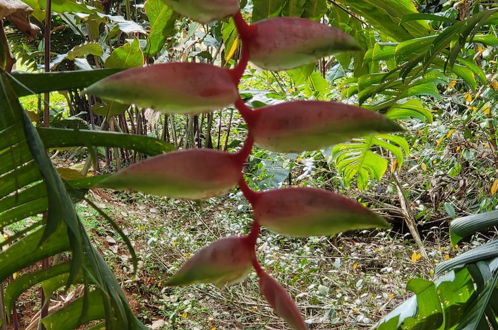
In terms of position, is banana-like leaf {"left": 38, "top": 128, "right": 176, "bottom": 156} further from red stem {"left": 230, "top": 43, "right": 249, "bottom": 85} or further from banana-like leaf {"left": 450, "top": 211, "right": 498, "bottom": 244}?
banana-like leaf {"left": 450, "top": 211, "right": 498, "bottom": 244}

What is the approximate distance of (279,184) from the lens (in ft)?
9.43

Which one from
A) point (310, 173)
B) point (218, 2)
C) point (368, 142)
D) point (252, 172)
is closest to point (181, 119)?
point (252, 172)

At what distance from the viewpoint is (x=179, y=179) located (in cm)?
19

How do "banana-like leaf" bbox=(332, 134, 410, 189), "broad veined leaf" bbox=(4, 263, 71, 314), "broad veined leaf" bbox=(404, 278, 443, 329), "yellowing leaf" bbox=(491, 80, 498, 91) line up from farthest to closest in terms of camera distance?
"yellowing leaf" bbox=(491, 80, 498, 91) → "banana-like leaf" bbox=(332, 134, 410, 189) → "broad veined leaf" bbox=(404, 278, 443, 329) → "broad veined leaf" bbox=(4, 263, 71, 314)

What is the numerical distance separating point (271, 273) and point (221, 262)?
7.62 feet

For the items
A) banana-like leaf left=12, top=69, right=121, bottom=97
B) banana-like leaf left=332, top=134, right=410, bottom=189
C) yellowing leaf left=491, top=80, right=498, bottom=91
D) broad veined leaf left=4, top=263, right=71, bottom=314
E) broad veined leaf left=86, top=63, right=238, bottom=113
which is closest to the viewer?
broad veined leaf left=86, top=63, right=238, bottom=113

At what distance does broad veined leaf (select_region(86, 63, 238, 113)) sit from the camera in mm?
186

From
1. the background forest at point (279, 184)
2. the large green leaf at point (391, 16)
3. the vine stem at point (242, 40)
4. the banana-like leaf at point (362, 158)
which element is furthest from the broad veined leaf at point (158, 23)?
the banana-like leaf at point (362, 158)

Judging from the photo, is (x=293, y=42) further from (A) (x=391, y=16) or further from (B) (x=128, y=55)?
(B) (x=128, y=55)

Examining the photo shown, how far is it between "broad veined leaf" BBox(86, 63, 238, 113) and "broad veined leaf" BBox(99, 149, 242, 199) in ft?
0.05

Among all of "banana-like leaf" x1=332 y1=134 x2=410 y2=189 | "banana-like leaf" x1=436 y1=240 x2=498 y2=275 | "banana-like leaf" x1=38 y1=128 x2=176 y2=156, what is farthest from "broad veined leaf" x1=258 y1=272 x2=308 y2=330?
"banana-like leaf" x1=332 y1=134 x2=410 y2=189

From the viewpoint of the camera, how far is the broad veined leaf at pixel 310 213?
193mm

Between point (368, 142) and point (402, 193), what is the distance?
1.10 meters

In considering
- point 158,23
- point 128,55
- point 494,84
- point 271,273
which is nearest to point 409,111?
point 494,84
